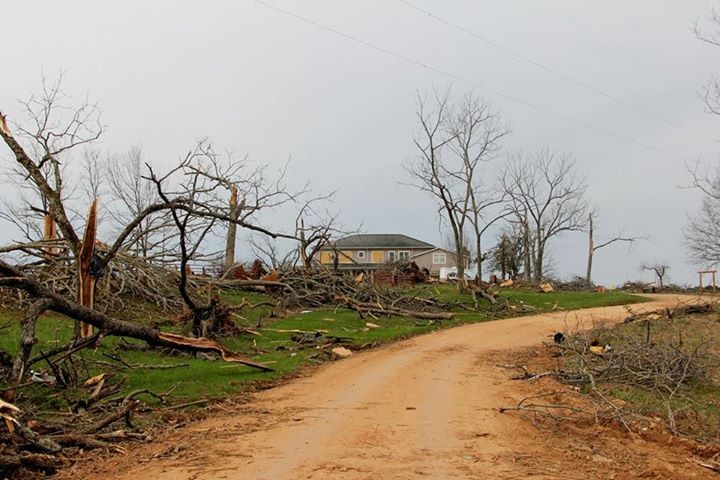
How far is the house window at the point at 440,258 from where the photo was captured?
68.3 meters

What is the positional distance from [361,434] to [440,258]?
61840mm

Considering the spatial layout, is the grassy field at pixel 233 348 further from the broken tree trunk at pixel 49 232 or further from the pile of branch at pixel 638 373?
the pile of branch at pixel 638 373

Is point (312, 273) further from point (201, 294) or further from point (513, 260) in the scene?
point (513, 260)

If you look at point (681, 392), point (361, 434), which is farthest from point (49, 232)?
point (681, 392)

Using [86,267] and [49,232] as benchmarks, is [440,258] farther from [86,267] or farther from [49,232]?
[86,267]

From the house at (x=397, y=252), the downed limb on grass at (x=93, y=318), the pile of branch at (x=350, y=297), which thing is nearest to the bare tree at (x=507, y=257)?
the house at (x=397, y=252)

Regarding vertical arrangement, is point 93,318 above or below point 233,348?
above

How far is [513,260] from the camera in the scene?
55.8 metres

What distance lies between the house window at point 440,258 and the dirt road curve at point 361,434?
2183 inches

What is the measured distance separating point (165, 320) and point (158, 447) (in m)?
12.1

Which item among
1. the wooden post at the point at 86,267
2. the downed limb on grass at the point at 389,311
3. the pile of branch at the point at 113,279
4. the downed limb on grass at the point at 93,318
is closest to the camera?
the downed limb on grass at the point at 93,318

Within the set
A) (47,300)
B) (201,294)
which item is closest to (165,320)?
(201,294)

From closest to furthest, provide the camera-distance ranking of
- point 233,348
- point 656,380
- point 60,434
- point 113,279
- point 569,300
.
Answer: point 60,434 < point 656,380 < point 233,348 < point 113,279 < point 569,300

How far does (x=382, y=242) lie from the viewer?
2751 inches
